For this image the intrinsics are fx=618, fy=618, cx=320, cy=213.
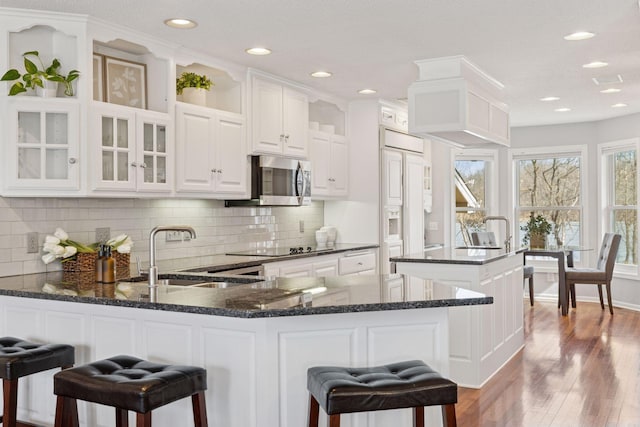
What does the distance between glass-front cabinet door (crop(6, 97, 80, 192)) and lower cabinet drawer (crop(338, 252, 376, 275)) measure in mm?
2941

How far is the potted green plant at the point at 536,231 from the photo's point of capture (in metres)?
8.45

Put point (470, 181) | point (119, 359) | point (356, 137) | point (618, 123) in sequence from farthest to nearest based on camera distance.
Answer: point (470, 181), point (618, 123), point (356, 137), point (119, 359)

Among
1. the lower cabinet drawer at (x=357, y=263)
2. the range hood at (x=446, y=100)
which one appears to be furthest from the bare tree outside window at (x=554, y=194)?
the range hood at (x=446, y=100)

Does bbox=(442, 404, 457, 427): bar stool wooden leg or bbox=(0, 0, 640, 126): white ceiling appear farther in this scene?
bbox=(0, 0, 640, 126): white ceiling

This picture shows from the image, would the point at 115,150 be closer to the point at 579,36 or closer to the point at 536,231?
the point at 579,36

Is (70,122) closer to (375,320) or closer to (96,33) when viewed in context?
(96,33)

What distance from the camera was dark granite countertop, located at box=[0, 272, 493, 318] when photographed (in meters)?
2.52

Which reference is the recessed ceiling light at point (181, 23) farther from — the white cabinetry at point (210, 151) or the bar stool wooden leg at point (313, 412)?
the bar stool wooden leg at point (313, 412)

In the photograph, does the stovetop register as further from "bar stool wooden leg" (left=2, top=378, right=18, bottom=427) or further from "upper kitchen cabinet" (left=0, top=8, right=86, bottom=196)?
"bar stool wooden leg" (left=2, top=378, right=18, bottom=427)

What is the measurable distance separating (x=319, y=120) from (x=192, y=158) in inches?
97.5

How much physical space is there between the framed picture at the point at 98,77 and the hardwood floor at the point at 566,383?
122 inches

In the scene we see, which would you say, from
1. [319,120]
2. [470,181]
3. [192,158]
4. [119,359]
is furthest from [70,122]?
[470,181]

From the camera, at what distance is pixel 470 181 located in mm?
9195

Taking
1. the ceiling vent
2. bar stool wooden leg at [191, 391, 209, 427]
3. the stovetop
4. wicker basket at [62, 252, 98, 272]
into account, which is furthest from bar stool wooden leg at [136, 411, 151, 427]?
the ceiling vent
